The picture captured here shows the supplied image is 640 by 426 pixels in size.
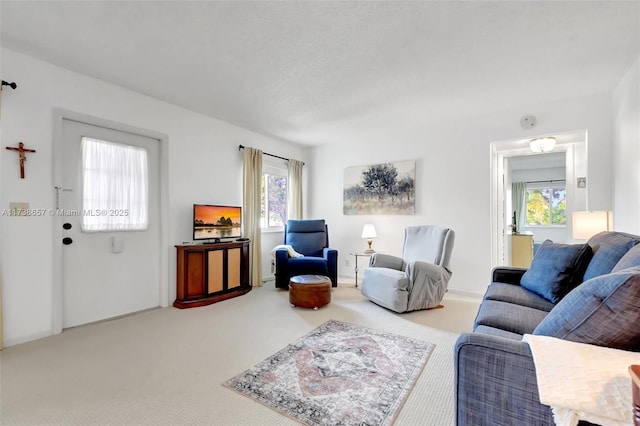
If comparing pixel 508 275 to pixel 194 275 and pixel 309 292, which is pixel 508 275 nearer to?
pixel 309 292

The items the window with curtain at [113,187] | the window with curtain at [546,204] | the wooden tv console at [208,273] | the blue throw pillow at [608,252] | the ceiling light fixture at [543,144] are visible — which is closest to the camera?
the blue throw pillow at [608,252]

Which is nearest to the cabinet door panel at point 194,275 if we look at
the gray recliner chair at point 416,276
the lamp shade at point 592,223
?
the gray recliner chair at point 416,276

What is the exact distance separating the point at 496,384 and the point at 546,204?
26.6 ft

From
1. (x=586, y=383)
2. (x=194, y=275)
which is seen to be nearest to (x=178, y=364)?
(x=194, y=275)

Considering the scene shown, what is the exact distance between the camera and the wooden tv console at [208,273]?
3.46 metres

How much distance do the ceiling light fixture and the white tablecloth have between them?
3496 mm

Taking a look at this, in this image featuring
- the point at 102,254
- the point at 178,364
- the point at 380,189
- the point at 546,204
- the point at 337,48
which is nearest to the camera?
the point at 178,364

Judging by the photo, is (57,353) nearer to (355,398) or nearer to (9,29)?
(355,398)

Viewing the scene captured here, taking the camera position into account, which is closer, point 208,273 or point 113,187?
point 113,187

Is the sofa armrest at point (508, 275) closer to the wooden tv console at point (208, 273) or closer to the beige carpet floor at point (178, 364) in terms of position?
the beige carpet floor at point (178, 364)

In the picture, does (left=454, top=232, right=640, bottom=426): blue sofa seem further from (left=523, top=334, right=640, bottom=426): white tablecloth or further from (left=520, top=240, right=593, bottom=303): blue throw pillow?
(left=520, top=240, right=593, bottom=303): blue throw pillow

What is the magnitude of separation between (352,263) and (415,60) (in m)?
3.44

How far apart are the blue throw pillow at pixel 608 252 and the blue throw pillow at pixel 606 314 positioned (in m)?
0.96

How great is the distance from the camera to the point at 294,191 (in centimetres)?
532
